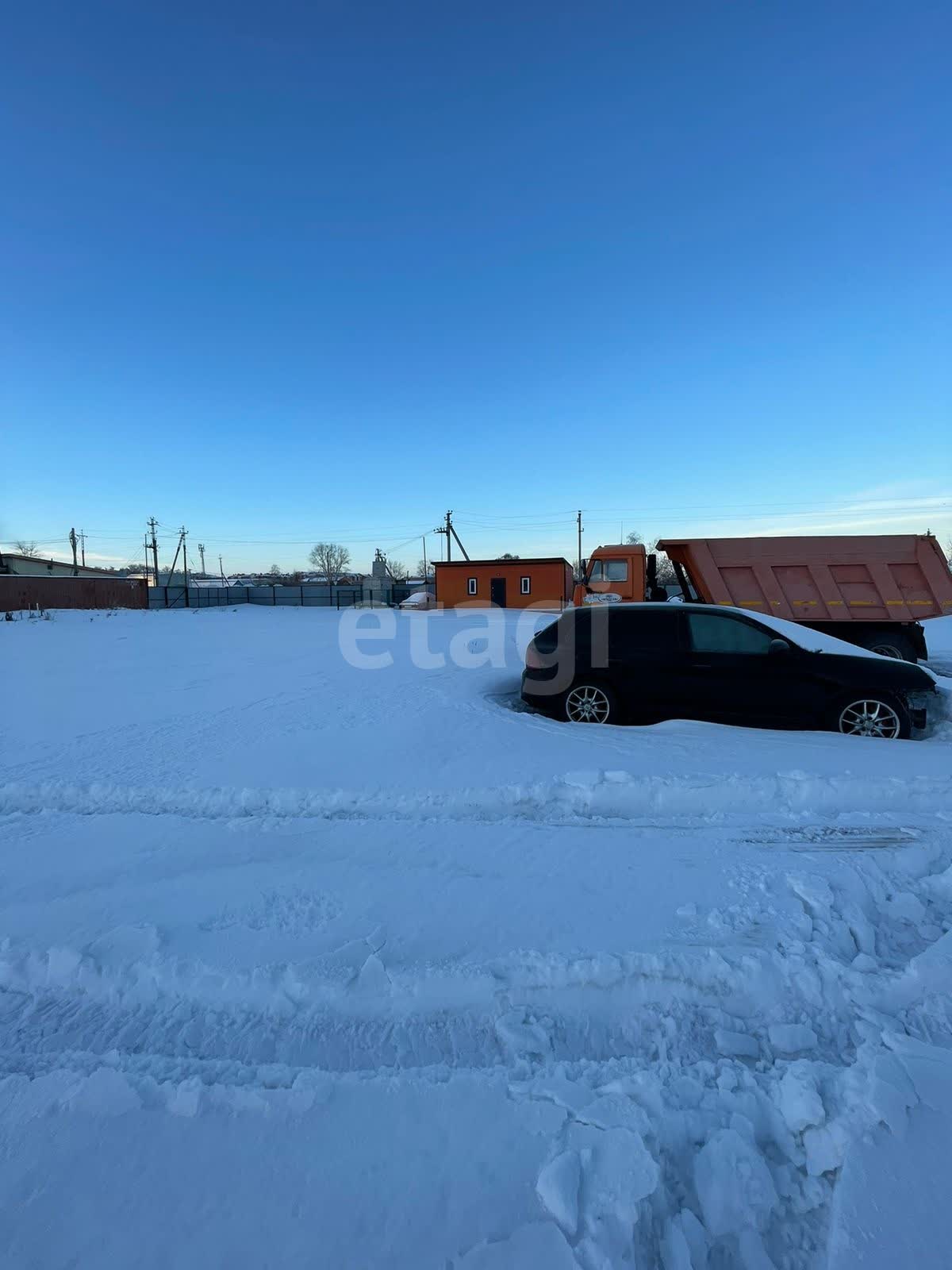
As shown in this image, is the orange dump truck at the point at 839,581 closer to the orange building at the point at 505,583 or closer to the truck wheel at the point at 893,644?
the truck wheel at the point at 893,644

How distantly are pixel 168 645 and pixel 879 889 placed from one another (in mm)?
13543

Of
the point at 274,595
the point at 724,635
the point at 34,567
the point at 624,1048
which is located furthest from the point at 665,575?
the point at 34,567

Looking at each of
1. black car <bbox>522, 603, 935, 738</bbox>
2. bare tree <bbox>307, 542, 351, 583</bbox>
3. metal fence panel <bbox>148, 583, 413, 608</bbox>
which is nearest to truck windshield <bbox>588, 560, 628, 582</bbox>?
black car <bbox>522, 603, 935, 738</bbox>

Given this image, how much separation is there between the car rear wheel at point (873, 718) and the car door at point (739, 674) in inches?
15.6

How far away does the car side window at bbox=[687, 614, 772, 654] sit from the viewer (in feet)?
18.5

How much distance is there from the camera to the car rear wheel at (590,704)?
5789 millimetres

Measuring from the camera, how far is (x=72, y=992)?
2.29 m

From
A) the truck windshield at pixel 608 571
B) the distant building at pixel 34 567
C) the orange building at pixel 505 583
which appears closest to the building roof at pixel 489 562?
the orange building at pixel 505 583

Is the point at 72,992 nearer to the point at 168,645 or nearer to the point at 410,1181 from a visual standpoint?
the point at 410,1181

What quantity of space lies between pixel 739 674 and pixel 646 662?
0.90 metres

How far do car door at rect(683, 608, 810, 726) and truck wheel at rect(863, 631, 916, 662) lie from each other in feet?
18.6

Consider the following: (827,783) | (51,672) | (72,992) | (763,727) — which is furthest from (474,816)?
(51,672)

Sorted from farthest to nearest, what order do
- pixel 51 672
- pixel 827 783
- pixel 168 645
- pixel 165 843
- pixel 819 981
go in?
pixel 168 645
pixel 51 672
pixel 827 783
pixel 165 843
pixel 819 981

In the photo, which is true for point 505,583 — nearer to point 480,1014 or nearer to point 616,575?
point 616,575
